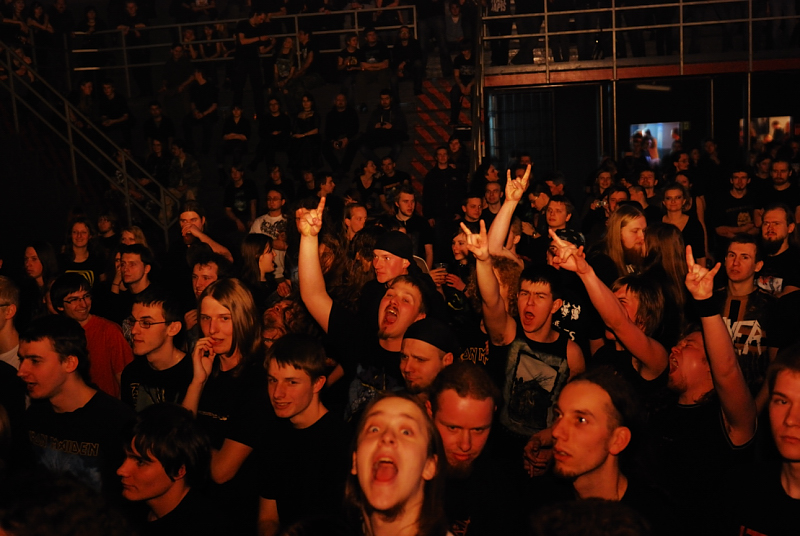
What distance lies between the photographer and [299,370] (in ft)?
12.1

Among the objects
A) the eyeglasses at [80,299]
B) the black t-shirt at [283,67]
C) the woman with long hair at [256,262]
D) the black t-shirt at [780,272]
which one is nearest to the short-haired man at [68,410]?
the eyeglasses at [80,299]

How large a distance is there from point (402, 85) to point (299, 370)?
11.0 metres

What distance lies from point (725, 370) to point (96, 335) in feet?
13.5

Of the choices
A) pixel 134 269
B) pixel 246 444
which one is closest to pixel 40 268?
pixel 134 269

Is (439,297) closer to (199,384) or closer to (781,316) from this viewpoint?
(199,384)

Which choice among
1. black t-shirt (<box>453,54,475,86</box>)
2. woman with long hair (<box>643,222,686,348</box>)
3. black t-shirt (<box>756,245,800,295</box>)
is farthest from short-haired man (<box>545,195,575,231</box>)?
black t-shirt (<box>453,54,475,86</box>)

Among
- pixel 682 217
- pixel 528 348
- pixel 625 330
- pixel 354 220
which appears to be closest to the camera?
pixel 625 330

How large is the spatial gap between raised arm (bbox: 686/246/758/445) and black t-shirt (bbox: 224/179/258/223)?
30.4ft

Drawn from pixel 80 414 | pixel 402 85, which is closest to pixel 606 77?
pixel 402 85

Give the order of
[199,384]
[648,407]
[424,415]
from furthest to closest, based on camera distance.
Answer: [199,384], [648,407], [424,415]

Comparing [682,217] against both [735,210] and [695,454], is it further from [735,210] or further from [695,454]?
[695,454]

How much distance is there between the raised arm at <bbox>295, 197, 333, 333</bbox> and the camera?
471 centimetres

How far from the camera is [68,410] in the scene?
396 centimetres

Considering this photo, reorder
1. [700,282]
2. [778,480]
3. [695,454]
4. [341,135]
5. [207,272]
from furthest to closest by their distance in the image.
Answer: [341,135], [207,272], [695,454], [700,282], [778,480]
